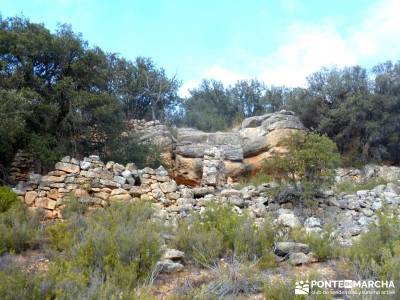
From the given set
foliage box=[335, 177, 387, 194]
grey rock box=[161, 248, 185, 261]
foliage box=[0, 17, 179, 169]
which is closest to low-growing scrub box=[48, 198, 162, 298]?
grey rock box=[161, 248, 185, 261]

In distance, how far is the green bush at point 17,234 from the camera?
5.81 m

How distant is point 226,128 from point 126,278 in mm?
13729

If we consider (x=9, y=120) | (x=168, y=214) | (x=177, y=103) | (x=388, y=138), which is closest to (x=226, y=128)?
(x=177, y=103)

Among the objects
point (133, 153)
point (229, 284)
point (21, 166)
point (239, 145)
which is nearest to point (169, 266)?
point (229, 284)

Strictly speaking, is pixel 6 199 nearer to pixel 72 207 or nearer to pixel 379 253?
pixel 72 207

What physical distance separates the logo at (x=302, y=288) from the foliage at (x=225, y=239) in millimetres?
1203

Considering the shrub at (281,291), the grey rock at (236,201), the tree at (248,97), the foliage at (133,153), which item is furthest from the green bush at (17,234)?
the tree at (248,97)

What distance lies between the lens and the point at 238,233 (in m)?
5.61

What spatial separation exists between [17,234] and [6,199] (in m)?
2.13

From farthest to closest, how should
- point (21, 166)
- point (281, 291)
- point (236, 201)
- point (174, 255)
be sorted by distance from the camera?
point (21, 166) → point (236, 201) → point (174, 255) → point (281, 291)

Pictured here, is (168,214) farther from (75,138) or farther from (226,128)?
(226,128)

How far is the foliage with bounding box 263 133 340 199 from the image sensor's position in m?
9.73

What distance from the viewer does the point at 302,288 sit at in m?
3.77

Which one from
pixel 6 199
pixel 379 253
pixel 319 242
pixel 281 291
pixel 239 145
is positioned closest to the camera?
pixel 281 291
